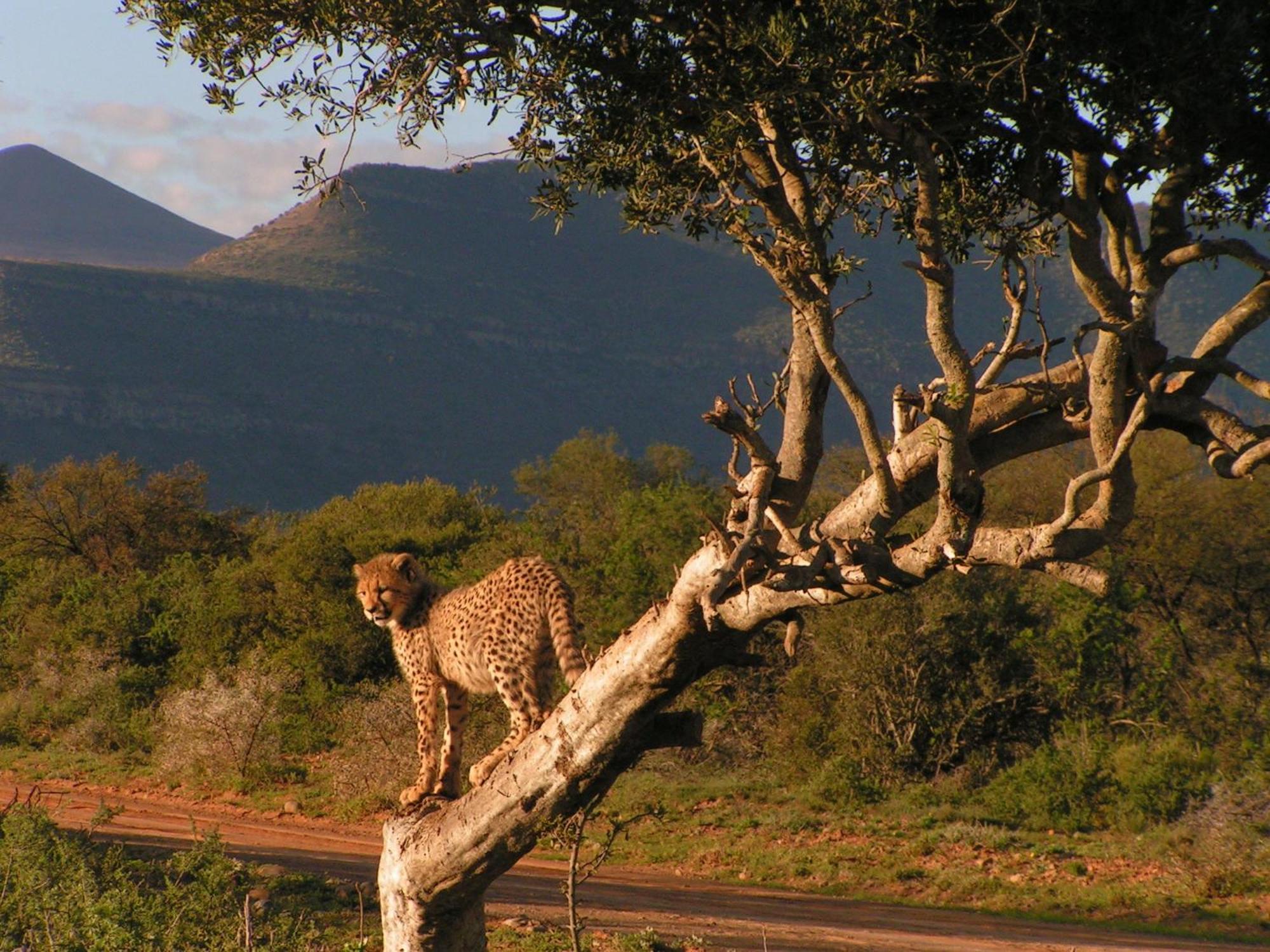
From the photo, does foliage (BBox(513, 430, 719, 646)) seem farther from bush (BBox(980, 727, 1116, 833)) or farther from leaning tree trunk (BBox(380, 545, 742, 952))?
leaning tree trunk (BBox(380, 545, 742, 952))

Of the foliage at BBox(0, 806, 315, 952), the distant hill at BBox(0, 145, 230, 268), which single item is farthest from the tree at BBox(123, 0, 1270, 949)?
the distant hill at BBox(0, 145, 230, 268)

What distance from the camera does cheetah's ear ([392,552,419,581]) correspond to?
29.0ft

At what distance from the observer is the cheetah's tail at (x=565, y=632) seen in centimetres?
739

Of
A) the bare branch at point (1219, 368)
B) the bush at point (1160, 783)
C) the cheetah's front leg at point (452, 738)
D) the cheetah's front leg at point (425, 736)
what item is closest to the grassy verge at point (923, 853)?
the bush at point (1160, 783)

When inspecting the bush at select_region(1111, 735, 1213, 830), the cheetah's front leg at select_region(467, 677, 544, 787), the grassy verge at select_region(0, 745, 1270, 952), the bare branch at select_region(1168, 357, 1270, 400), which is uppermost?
the bare branch at select_region(1168, 357, 1270, 400)

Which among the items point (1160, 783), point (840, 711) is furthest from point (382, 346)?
point (1160, 783)

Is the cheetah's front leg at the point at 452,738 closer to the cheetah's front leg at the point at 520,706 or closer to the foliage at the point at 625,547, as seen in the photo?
the cheetah's front leg at the point at 520,706

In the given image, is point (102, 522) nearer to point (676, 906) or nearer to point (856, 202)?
point (676, 906)

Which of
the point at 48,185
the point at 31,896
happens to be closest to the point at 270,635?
the point at 31,896

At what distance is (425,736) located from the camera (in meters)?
8.11

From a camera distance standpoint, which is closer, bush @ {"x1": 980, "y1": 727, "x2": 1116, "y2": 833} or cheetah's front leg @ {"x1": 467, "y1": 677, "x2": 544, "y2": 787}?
cheetah's front leg @ {"x1": 467, "y1": 677, "x2": 544, "y2": 787}

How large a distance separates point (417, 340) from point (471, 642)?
3509 inches

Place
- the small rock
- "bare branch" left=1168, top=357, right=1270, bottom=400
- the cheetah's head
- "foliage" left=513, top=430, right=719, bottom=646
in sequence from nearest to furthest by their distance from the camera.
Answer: "bare branch" left=1168, top=357, right=1270, bottom=400 < the cheetah's head < the small rock < "foliage" left=513, top=430, right=719, bottom=646

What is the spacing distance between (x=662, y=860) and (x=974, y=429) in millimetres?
10417
